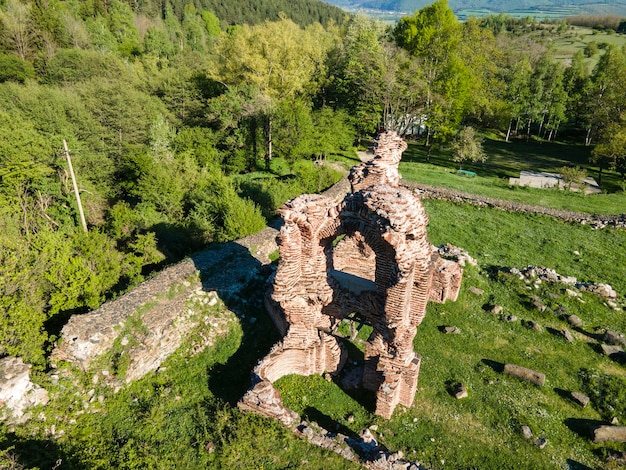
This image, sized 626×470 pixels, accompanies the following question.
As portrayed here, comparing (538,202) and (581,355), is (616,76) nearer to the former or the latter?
(538,202)

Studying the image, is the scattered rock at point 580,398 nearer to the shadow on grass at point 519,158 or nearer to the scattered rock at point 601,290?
the scattered rock at point 601,290

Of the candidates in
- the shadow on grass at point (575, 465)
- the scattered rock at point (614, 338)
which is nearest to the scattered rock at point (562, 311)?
the scattered rock at point (614, 338)

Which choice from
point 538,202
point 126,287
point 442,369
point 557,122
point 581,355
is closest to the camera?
point 442,369

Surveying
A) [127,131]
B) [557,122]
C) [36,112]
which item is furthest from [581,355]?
[557,122]

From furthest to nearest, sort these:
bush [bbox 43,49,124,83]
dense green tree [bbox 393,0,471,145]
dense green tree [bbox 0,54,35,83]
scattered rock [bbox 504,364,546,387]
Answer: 1. bush [bbox 43,49,124,83]
2. dense green tree [bbox 0,54,35,83]
3. dense green tree [bbox 393,0,471,145]
4. scattered rock [bbox 504,364,546,387]

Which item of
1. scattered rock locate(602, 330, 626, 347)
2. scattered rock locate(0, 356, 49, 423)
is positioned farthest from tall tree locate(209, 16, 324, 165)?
scattered rock locate(602, 330, 626, 347)

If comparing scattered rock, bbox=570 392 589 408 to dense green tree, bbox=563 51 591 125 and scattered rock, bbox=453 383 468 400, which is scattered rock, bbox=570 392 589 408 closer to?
scattered rock, bbox=453 383 468 400

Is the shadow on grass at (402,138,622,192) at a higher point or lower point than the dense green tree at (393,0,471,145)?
lower
